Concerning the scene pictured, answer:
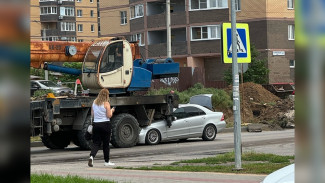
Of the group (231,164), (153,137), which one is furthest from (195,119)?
(231,164)

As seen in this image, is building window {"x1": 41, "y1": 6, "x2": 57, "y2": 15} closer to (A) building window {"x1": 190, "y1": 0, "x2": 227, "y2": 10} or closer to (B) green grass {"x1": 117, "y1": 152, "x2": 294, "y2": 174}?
(A) building window {"x1": 190, "y1": 0, "x2": 227, "y2": 10}

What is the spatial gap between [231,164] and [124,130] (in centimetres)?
821

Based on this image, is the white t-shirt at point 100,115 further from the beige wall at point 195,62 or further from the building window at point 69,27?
the building window at point 69,27

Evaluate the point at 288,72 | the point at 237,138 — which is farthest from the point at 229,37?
the point at 288,72

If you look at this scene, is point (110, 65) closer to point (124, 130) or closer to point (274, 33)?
point (124, 130)

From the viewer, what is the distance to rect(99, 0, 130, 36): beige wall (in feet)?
249

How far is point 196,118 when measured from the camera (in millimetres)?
25922

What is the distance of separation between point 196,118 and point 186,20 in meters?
39.5

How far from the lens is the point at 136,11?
7038cm

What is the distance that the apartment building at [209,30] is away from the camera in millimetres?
60062

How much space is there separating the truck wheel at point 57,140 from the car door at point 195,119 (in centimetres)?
442

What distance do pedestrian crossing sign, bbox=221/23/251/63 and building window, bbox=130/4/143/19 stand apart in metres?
55.8

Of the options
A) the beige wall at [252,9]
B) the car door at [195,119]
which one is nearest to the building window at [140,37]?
the beige wall at [252,9]

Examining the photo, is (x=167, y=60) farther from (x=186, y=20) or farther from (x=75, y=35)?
(x=75, y=35)
